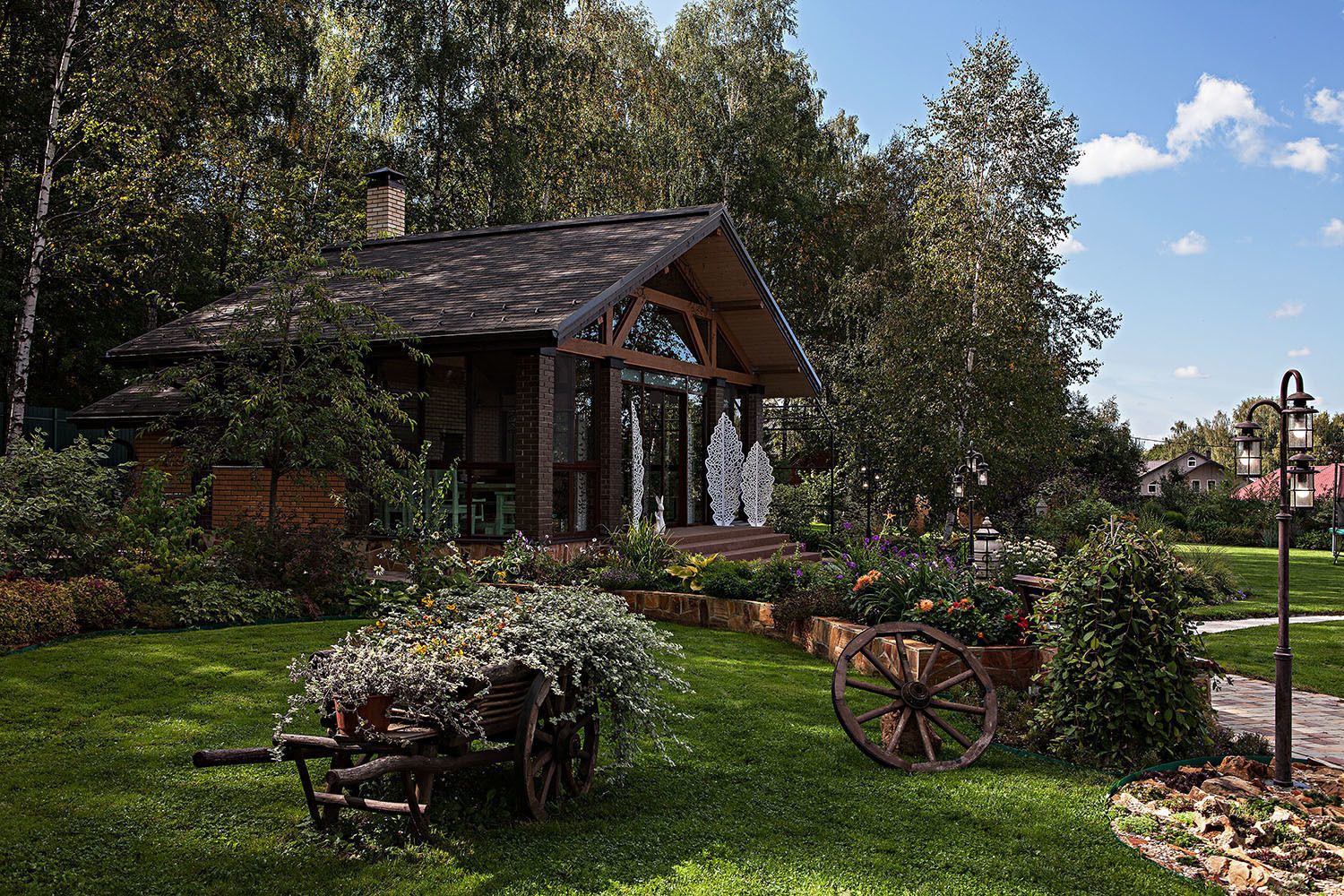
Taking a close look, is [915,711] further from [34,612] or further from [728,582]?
[34,612]

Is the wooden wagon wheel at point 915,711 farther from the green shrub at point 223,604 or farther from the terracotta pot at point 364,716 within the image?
the green shrub at point 223,604

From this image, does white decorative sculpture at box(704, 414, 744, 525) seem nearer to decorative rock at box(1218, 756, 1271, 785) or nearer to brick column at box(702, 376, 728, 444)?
brick column at box(702, 376, 728, 444)

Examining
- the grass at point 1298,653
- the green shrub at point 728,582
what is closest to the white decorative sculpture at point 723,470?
the green shrub at point 728,582

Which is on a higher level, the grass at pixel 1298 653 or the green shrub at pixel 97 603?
the green shrub at pixel 97 603

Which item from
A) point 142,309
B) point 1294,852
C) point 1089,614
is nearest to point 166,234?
point 142,309

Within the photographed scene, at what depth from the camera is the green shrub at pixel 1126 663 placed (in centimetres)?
534

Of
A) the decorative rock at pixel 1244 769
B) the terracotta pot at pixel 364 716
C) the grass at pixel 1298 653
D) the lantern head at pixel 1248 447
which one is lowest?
the grass at pixel 1298 653

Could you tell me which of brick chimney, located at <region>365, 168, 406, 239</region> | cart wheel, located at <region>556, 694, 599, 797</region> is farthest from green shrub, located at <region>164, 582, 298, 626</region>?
brick chimney, located at <region>365, 168, 406, 239</region>

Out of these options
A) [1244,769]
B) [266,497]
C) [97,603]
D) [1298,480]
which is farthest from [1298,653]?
[266,497]

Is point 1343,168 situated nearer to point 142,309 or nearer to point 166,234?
point 166,234

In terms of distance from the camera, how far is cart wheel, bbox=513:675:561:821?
4.09 meters

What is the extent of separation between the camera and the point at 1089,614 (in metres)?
5.55

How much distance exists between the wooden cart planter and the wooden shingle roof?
6.87 m

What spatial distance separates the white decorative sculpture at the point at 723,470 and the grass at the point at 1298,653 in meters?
8.27
